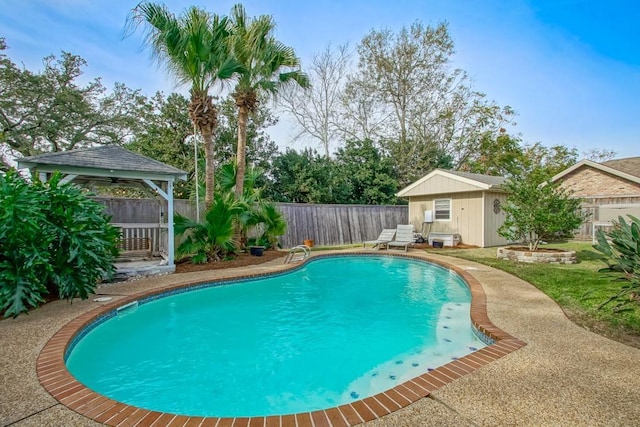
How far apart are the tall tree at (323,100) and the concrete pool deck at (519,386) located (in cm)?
2067

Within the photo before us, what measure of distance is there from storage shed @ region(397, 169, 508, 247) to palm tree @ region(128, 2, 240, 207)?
9.40 m

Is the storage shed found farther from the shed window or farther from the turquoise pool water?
the turquoise pool water

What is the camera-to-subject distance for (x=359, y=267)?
10.1 m

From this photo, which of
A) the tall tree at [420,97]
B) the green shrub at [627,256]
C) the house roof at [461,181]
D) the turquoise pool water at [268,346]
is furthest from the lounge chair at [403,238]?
the tall tree at [420,97]

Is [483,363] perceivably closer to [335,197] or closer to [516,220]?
[516,220]

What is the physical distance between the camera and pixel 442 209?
14336 mm

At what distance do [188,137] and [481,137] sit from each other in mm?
19831

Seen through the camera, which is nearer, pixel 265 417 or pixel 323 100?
pixel 265 417

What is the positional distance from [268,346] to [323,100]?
858 inches

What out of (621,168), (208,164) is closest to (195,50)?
(208,164)

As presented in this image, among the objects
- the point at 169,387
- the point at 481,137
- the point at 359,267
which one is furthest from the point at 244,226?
the point at 481,137

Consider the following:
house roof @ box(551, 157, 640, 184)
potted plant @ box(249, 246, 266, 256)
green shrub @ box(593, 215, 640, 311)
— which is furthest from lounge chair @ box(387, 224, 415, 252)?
house roof @ box(551, 157, 640, 184)

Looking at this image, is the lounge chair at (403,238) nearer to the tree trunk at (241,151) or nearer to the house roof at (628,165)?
the tree trunk at (241,151)

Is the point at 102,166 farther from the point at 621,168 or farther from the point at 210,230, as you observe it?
the point at 621,168
